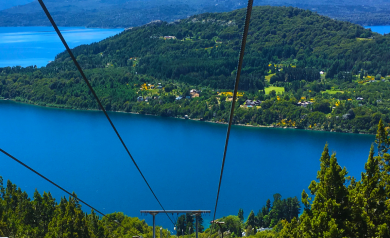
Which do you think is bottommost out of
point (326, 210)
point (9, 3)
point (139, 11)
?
point (326, 210)

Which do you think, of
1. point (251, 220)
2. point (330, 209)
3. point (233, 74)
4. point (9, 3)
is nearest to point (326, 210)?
point (330, 209)

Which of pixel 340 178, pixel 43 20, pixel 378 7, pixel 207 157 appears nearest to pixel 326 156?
pixel 340 178

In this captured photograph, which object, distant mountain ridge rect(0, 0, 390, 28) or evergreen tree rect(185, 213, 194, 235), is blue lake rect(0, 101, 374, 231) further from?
distant mountain ridge rect(0, 0, 390, 28)

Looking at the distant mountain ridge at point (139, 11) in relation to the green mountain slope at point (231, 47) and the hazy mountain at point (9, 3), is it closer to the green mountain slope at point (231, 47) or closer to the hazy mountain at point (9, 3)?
the hazy mountain at point (9, 3)

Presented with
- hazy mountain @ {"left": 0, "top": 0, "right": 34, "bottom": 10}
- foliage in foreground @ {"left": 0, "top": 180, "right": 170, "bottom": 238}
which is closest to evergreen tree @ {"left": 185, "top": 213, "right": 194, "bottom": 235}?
foliage in foreground @ {"left": 0, "top": 180, "right": 170, "bottom": 238}

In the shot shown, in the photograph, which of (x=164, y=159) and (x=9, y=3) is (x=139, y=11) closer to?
(x=9, y=3)

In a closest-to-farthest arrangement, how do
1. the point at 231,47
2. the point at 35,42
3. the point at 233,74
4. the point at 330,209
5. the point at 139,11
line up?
1. the point at 330,209
2. the point at 233,74
3. the point at 231,47
4. the point at 35,42
5. the point at 139,11

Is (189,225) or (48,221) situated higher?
(48,221)

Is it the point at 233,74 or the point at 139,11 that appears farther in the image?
the point at 139,11
